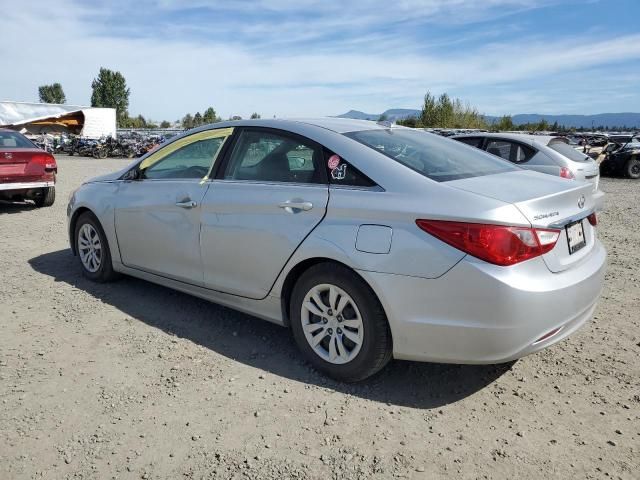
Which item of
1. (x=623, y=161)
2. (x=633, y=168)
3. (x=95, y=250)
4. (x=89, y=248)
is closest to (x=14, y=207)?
(x=89, y=248)

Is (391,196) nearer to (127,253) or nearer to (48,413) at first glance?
(48,413)

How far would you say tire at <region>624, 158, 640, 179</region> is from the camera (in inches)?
707

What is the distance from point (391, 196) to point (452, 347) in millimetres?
896

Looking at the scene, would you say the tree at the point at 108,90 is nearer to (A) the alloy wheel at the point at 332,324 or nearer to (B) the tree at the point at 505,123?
(B) the tree at the point at 505,123

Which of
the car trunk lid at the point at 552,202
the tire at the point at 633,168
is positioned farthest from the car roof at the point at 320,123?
the tire at the point at 633,168

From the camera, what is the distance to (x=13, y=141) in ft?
30.1

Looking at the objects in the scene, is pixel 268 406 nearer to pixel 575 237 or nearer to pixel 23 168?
pixel 575 237

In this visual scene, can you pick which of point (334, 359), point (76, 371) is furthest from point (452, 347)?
point (76, 371)

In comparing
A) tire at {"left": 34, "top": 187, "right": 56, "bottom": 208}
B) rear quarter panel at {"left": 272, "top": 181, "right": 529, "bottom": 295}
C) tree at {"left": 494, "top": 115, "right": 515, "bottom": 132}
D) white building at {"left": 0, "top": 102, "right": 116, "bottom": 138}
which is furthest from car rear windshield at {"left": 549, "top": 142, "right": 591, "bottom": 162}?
tree at {"left": 494, "top": 115, "right": 515, "bottom": 132}

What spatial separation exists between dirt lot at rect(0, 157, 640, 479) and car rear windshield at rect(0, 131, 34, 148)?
5692 mm

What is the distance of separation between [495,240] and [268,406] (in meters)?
1.57

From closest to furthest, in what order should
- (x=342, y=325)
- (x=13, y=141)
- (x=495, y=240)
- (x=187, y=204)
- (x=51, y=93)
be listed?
(x=495, y=240) → (x=342, y=325) → (x=187, y=204) → (x=13, y=141) → (x=51, y=93)

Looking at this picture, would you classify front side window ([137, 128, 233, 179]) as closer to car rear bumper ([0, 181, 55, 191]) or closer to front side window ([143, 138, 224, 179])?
front side window ([143, 138, 224, 179])

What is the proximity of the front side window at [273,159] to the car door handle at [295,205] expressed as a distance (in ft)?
0.59
